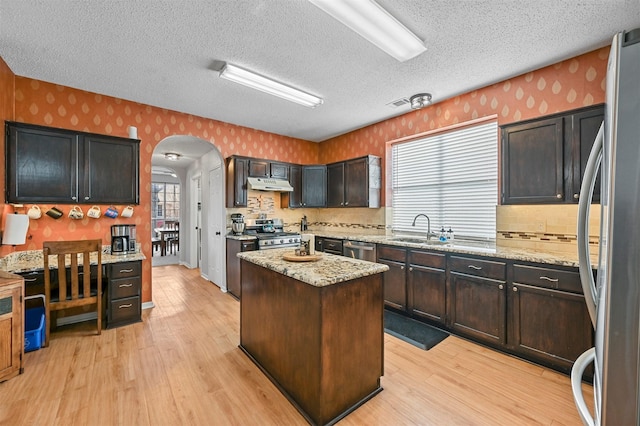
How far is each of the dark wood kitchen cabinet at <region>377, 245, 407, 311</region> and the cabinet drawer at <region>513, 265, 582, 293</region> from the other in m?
1.20

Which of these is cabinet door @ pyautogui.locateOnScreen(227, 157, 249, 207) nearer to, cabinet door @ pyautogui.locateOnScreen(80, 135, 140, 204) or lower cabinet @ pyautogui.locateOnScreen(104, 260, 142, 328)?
cabinet door @ pyautogui.locateOnScreen(80, 135, 140, 204)

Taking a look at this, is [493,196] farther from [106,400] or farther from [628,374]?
[106,400]

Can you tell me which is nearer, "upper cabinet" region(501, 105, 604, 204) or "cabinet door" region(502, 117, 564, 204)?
"upper cabinet" region(501, 105, 604, 204)

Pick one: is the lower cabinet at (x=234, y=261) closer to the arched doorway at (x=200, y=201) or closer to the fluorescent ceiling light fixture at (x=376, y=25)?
the arched doorway at (x=200, y=201)

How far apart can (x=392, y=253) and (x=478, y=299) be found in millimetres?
1098

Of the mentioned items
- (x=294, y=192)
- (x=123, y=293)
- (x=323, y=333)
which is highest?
(x=294, y=192)

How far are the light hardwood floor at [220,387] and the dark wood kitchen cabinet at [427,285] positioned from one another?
327 mm

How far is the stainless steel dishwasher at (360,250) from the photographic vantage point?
3848mm

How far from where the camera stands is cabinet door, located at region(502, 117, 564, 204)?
8.23ft

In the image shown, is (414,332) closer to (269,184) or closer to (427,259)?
(427,259)

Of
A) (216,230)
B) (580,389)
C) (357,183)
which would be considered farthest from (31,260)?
(580,389)

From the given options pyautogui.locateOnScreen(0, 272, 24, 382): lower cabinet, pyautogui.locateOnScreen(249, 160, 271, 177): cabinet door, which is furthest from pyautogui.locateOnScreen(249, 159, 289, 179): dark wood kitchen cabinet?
pyautogui.locateOnScreen(0, 272, 24, 382): lower cabinet

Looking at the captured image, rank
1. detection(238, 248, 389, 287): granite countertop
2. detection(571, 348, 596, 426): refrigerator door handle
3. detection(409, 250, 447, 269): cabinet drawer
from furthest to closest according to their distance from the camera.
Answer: detection(409, 250, 447, 269): cabinet drawer → detection(238, 248, 389, 287): granite countertop → detection(571, 348, 596, 426): refrigerator door handle

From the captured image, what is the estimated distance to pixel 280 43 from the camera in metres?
2.44
